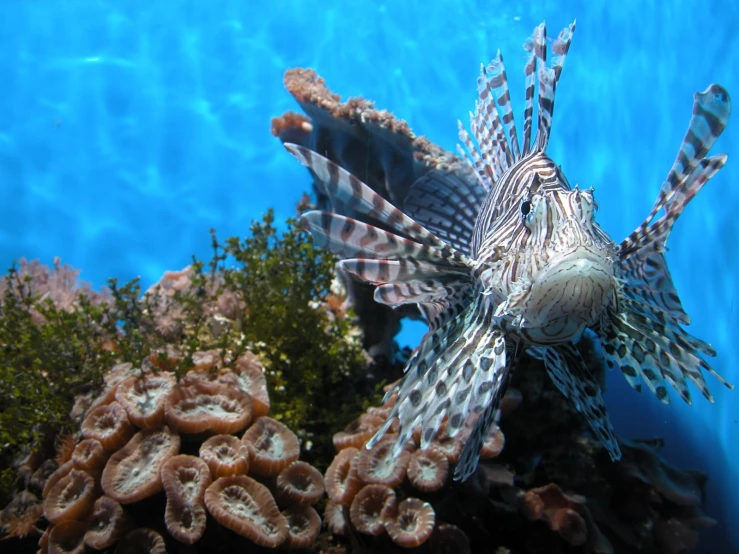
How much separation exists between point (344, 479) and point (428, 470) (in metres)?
0.51

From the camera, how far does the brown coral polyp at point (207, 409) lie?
2701mm

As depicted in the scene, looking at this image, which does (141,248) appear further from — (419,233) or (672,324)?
(672,324)

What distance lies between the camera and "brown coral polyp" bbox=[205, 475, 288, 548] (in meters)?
2.35

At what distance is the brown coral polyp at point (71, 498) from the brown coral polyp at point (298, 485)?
3.35 ft

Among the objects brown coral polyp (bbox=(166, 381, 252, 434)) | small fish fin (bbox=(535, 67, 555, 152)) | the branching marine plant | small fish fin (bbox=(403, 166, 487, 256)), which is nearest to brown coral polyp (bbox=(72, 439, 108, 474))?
brown coral polyp (bbox=(166, 381, 252, 434))

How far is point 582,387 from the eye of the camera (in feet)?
7.06

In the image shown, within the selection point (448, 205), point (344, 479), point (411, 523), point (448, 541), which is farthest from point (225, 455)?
point (448, 205)

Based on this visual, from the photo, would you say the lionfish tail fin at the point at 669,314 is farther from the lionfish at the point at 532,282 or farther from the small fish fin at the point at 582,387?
the small fish fin at the point at 582,387

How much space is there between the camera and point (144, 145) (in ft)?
24.2

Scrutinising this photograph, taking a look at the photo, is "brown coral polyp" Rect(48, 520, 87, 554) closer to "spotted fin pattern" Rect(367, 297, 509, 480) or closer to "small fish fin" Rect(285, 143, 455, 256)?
"spotted fin pattern" Rect(367, 297, 509, 480)

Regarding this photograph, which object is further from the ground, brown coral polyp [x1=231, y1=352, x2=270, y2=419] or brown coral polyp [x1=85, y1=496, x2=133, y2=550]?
brown coral polyp [x1=231, y1=352, x2=270, y2=419]

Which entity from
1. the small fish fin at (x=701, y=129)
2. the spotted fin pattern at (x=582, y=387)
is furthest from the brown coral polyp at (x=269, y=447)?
the small fish fin at (x=701, y=129)

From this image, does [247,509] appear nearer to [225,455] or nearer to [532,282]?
[225,455]

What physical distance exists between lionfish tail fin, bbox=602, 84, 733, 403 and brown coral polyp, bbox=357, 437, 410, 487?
133cm
